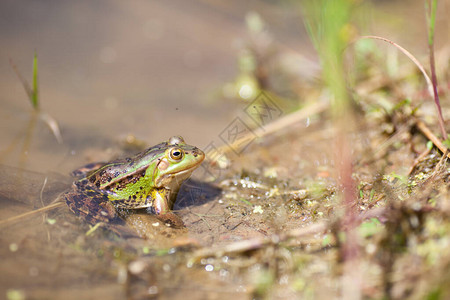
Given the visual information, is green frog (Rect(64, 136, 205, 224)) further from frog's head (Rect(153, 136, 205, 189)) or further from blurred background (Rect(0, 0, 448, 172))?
blurred background (Rect(0, 0, 448, 172))

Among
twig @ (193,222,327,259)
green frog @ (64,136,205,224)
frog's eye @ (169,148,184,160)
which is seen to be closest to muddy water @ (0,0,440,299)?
twig @ (193,222,327,259)

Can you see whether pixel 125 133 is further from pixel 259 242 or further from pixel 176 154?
pixel 259 242

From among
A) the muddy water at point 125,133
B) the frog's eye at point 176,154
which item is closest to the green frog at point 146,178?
the frog's eye at point 176,154

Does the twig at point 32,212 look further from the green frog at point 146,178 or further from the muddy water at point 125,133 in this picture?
the green frog at point 146,178

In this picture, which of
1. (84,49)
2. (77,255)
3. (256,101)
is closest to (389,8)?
(256,101)

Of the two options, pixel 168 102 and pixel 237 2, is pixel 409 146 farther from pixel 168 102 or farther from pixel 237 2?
pixel 237 2
